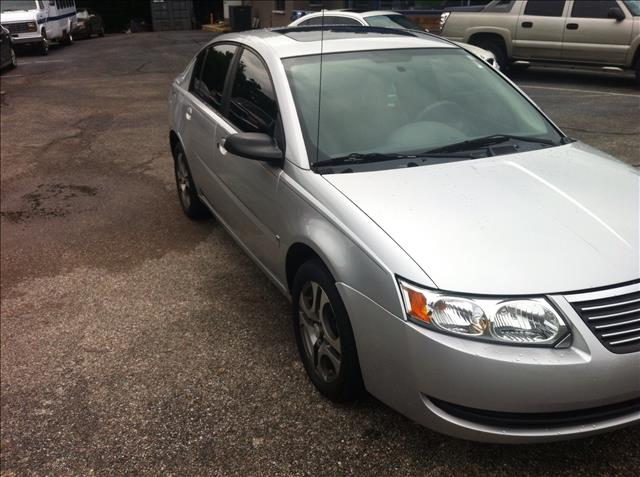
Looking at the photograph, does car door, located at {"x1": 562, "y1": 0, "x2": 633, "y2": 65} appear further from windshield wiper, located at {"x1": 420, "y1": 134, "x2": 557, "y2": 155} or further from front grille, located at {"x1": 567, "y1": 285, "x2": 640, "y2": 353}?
front grille, located at {"x1": 567, "y1": 285, "x2": 640, "y2": 353}

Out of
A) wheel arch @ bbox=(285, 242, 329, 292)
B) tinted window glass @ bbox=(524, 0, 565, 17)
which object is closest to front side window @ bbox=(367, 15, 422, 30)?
tinted window glass @ bbox=(524, 0, 565, 17)

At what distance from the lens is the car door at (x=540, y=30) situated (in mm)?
11180

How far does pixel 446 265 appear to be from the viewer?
2.25m

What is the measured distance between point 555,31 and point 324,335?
10.3 metres

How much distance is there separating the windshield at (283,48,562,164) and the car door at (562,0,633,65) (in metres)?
8.28

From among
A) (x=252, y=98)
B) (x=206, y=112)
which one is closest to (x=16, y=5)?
(x=206, y=112)

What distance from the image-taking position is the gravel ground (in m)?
2.57

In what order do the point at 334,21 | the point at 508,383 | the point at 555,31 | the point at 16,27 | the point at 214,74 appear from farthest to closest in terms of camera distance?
the point at 16,27, the point at 555,31, the point at 334,21, the point at 214,74, the point at 508,383

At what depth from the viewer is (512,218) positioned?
2.49 m

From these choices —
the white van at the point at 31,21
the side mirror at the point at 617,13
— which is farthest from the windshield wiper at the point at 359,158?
the white van at the point at 31,21

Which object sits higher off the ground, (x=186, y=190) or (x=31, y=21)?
(x=31, y=21)

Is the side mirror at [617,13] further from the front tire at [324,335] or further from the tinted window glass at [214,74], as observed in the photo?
the front tire at [324,335]

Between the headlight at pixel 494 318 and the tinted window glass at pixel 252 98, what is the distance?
1559mm

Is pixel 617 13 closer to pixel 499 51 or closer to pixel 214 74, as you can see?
pixel 499 51
